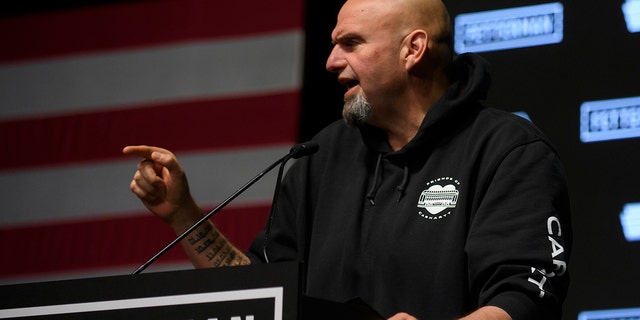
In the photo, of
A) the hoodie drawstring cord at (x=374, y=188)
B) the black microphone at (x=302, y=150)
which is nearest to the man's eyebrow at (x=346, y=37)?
the hoodie drawstring cord at (x=374, y=188)

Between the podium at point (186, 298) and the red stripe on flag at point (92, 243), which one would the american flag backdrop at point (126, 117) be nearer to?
the red stripe on flag at point (92, 243)

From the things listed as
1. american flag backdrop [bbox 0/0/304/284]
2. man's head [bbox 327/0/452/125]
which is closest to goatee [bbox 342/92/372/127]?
man's head [bbox 327/0/452/125]

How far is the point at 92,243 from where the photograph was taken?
149 inches

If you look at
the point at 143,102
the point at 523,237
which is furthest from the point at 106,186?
the point at 523,237

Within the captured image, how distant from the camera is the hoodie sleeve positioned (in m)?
1.99

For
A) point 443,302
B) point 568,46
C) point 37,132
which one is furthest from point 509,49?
point 37,132

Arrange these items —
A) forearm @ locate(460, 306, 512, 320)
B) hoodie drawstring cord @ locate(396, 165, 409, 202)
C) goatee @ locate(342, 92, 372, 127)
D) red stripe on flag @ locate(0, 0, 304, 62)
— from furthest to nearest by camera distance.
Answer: red stripe on flag @ locate(0, 0, 304, 62) → goatee @ locate(342, 92, 372, 127) → hoodie drawstring cord @ locate(396, 165, 409, 202) → forearm @ locate(460, 306, 512, 320)

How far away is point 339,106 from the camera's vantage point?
3.34 metres

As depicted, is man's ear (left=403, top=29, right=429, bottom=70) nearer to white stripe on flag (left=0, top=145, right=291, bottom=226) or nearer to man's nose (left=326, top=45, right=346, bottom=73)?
man's nose (left=326, top=45, right=346, bottom=73)

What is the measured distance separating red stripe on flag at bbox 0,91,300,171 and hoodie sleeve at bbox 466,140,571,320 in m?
1.46

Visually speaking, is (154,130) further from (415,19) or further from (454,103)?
(454,103)

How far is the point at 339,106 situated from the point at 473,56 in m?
0.89

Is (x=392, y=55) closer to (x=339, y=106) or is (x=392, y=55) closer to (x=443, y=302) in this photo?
(x=443, y=302)

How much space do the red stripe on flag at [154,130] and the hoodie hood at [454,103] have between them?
111 centimetres
